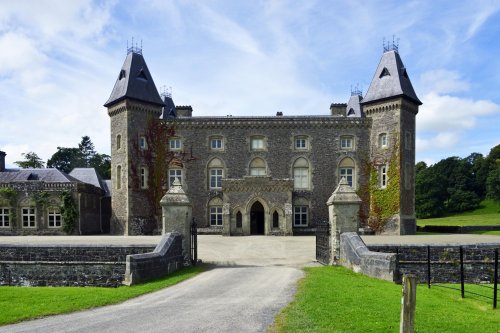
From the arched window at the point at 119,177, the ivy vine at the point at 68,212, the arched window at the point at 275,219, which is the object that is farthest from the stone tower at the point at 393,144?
the ivy vine at the point at 68,212

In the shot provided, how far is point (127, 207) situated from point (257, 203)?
31.5 feet

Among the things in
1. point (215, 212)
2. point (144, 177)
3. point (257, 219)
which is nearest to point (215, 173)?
point (215, 212)

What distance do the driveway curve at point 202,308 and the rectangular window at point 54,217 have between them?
23.3 m

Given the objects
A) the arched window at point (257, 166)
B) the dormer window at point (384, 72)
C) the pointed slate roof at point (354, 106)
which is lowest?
the arched window at point (257, 166)

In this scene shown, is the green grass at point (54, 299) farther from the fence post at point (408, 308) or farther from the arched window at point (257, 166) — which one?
the arched window at point (257, 166)

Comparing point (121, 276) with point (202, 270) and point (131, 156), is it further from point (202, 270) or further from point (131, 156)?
point (131, 156)

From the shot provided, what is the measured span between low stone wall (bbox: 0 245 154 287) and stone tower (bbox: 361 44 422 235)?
22.2m

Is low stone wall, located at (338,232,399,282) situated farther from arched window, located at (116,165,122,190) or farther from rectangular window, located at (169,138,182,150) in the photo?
arched window, located at (116,165,122,190)

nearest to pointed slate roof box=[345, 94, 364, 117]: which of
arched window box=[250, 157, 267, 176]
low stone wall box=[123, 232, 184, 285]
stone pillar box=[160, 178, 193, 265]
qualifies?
arched window box=[250, 157, 267, 176]

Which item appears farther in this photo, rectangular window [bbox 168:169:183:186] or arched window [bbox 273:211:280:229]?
rectangular window [bbox 168:169:183:186]

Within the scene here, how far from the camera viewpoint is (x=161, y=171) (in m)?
33.8

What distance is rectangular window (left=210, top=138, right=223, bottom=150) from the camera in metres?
34.1

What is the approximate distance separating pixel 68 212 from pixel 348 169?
21.5m

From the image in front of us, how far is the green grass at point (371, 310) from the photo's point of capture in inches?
258
